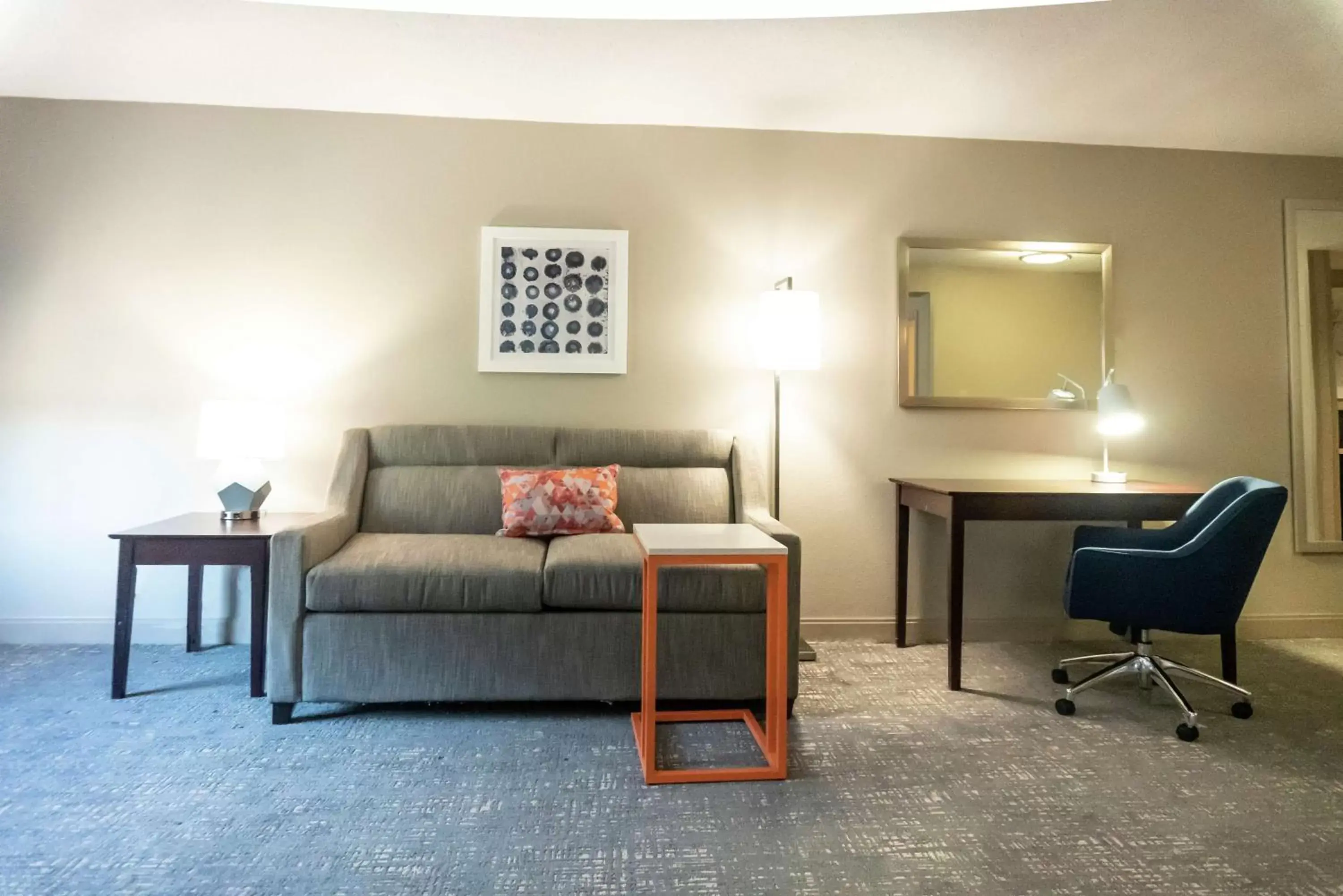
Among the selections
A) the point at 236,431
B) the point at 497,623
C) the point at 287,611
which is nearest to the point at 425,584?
the point at 497,623

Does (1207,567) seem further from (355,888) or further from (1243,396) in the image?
(355,888)

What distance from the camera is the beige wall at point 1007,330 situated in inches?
129

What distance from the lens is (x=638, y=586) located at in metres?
2.30

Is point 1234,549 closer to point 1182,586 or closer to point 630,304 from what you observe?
point 1182,586

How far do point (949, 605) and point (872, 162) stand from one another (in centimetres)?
196

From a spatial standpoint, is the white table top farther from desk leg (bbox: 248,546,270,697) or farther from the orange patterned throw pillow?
desk leg (bbox: 248,546,270,697)

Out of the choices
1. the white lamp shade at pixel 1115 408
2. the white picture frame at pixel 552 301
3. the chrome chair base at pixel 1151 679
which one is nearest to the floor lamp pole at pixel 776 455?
the white picture frame at pixel 552 301

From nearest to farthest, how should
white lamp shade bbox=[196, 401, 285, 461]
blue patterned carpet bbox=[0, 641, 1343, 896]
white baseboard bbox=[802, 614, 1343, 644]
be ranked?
blue patterned carpet bbox=[0, 641, 1343, 896]
white lamp shade bbox=[196, 401, 285, 461]
white baseboard bbox=[802, 614, 1343, 644]

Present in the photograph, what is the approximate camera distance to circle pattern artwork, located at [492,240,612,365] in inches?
124

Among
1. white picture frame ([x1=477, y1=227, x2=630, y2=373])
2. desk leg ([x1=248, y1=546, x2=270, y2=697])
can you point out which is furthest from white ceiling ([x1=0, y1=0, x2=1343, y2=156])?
desk leg ([x1=248, y1=546, x2=270, y2=697])

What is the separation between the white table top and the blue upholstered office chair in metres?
1.14

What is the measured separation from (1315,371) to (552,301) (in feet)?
11.4

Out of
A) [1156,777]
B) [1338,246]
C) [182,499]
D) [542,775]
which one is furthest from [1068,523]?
[182,499]

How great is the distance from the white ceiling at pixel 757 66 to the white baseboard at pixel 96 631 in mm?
2162
